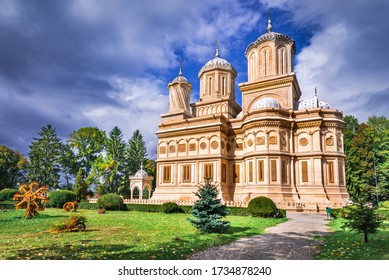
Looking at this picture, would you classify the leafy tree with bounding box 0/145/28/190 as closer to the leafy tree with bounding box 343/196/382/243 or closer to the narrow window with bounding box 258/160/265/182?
the narrow window with bounding box 258/160/265/182

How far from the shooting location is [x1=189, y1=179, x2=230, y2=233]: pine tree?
389 inches

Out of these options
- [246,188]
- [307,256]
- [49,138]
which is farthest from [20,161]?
[307,256]

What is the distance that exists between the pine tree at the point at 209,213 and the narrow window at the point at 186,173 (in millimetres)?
18850

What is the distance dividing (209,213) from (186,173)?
1955cm

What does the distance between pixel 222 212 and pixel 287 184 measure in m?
16.5

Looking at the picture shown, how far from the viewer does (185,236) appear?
915 centimetres

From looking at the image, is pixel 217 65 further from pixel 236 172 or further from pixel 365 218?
pixel 365 218

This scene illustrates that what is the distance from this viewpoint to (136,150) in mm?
48062

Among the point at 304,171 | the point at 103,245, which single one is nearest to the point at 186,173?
the point at 304,171

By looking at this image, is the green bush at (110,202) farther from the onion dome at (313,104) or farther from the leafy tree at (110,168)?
the onion dome at (313,104)

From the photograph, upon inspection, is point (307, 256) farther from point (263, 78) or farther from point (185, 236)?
point (263, 78)

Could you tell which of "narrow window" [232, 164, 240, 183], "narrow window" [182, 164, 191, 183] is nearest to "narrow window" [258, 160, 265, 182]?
"narrow window" [232, 164, 240, 183]

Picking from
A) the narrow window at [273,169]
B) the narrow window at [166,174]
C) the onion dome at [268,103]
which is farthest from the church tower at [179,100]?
the narrow window at [273,169]

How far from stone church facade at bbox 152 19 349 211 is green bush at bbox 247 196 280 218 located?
6.32 metres
